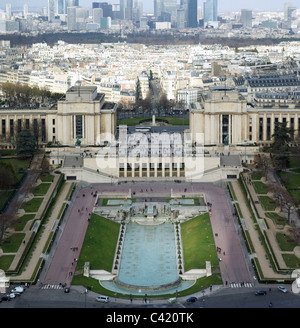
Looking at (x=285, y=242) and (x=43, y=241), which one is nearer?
(x=285, y=242)

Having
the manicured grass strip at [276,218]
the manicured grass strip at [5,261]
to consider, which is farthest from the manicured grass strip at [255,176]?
the manicured grass strip at [5,261]

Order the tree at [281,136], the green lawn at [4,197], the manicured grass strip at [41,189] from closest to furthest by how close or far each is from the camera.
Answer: the green lawn at [4,197] < the manicured grass strip at [41,189] < the tree at [281,136]

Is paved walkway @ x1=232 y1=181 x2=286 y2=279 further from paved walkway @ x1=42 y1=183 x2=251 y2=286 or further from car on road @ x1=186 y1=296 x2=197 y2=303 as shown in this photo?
car on road @ x1=186 y1=296 x2=197 y2=303

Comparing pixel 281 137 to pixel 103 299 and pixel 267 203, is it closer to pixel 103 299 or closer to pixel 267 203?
pixel 267 203

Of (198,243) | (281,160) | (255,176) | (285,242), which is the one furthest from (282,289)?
(281,160)

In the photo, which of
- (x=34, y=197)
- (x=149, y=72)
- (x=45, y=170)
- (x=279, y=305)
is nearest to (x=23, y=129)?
(x=45, y=170)

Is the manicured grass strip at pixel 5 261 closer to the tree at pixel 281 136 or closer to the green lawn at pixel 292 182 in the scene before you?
the green lawn at pixel 292 182
